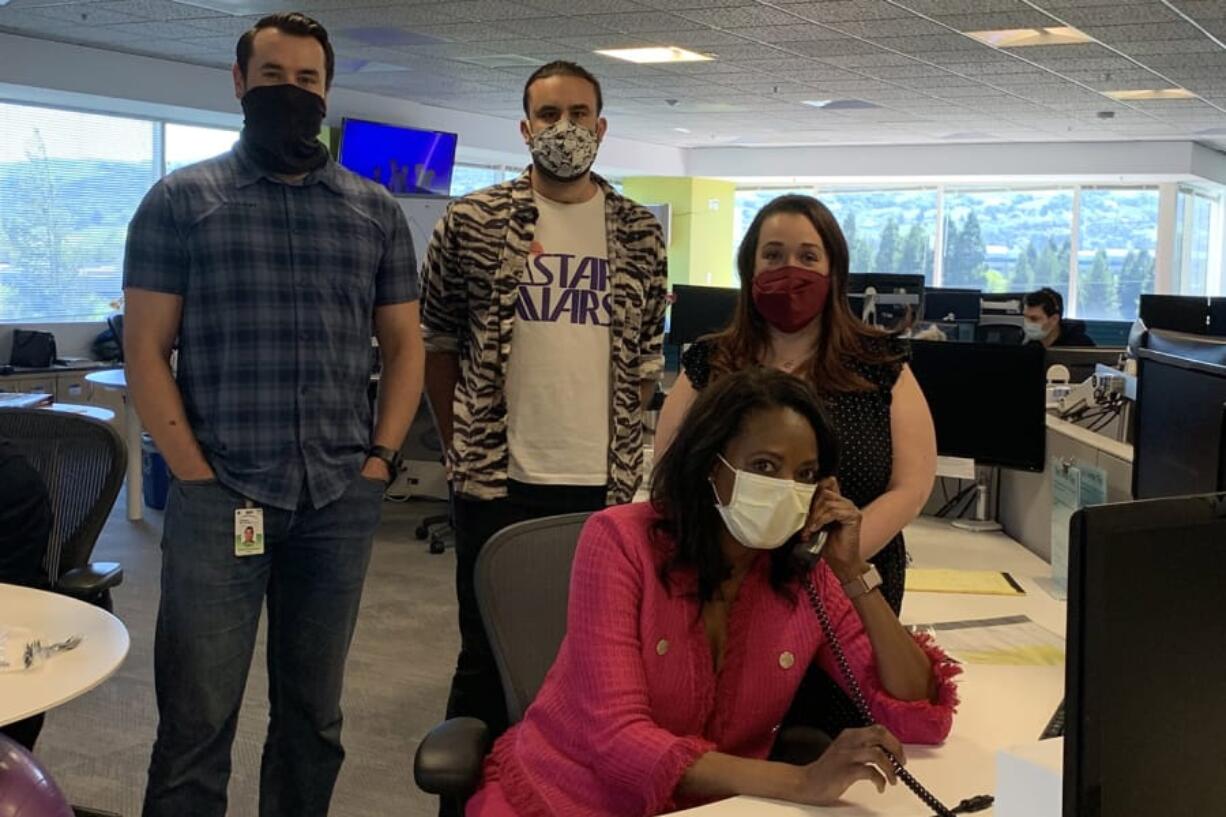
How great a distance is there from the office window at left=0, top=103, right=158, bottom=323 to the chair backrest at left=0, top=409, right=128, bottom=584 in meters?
6.12

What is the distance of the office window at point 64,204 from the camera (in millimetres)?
8609

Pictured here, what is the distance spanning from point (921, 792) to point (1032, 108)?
10602 mm

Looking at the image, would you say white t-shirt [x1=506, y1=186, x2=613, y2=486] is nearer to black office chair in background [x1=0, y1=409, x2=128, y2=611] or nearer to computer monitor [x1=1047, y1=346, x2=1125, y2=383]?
black office chair in background [x1=0, y1=409, x2=128, y2=611]

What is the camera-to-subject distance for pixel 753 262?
89.0 inches

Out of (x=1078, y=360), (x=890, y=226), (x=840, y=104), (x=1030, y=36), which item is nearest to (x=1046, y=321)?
(x=1030, y=36)

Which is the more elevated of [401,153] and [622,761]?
[401,153]

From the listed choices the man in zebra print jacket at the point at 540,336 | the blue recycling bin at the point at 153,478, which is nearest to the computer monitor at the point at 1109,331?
the blue recycling bin at the point at 153,478

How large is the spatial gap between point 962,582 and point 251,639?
58.7 inches

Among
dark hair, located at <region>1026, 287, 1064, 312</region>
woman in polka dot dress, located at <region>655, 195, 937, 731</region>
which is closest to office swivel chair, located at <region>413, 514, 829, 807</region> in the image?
woman in polka dot dress, located at <region>655, 195, 937, 731</region>

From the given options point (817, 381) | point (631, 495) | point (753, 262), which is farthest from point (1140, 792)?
point (631, 495)

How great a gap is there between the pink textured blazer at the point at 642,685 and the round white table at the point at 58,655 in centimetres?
58

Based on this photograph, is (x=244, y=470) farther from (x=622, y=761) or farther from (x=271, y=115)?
(x=622, y=761)

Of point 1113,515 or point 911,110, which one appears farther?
point 911,110

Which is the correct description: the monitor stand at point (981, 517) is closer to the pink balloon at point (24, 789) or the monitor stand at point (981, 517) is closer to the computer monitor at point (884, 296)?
the pink balloon at point (24, 789)
